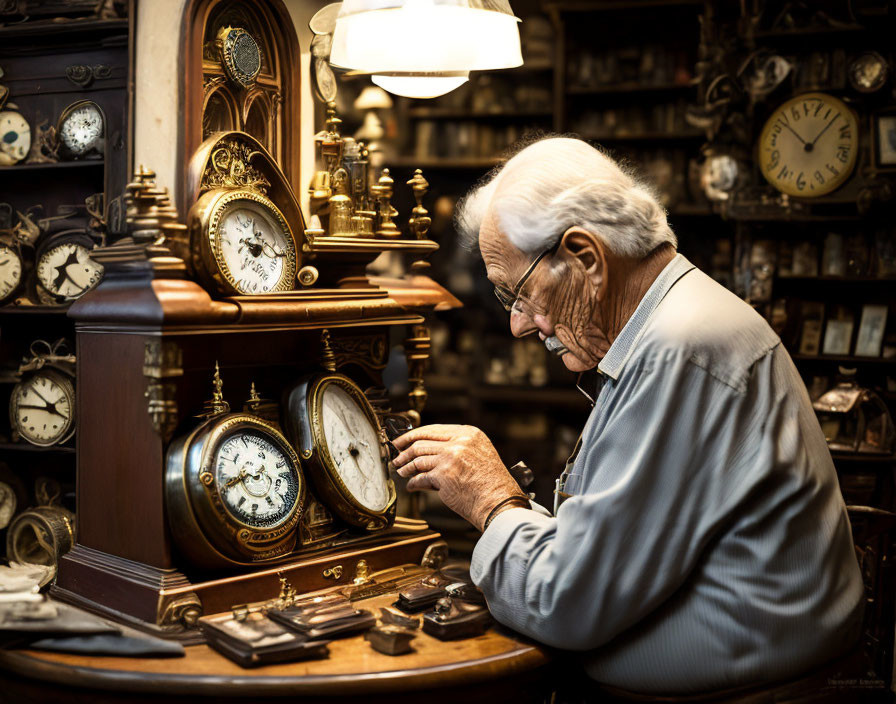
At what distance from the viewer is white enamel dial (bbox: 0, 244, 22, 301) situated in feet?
11.3

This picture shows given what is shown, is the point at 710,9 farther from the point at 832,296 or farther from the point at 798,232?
the point at 832,296

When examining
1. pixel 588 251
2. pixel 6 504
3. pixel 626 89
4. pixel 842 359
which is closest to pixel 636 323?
pixel 588 251

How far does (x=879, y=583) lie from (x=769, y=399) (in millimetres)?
879

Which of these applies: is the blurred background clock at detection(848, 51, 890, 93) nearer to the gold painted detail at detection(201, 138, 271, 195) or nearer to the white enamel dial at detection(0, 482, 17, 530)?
the gold painted detail at detection(201, 138, 271, 195)

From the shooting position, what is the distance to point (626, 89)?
6348 millimetres

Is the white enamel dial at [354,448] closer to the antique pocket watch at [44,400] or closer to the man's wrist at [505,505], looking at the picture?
the man's wrist at [505,505]

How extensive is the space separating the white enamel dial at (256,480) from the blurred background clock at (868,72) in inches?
162

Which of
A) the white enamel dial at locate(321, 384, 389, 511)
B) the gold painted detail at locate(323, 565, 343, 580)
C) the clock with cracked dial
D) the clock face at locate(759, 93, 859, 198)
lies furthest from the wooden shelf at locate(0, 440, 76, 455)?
the clock face at locate(759, 93, 859, 198)

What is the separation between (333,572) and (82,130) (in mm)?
2089

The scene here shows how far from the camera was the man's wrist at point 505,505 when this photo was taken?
1786 millimetres

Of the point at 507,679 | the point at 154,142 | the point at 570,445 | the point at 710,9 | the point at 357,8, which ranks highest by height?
the point at 710,9

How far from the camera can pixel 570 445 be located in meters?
6.53

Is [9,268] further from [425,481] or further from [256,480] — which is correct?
[425,481]

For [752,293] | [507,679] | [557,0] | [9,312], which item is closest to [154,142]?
[507,679]
